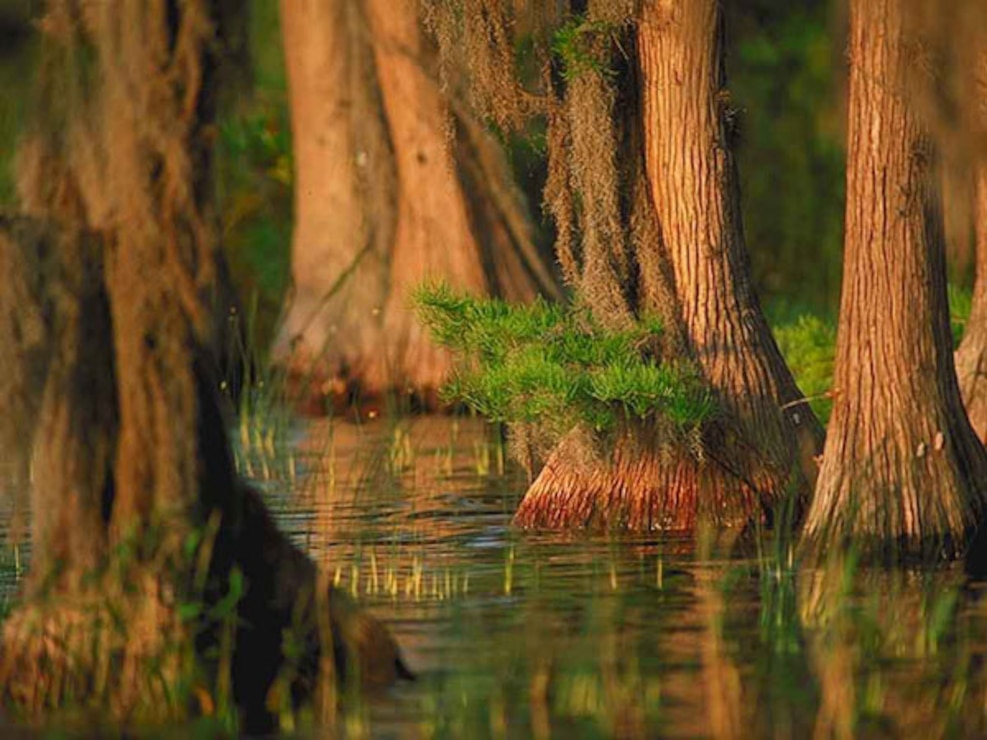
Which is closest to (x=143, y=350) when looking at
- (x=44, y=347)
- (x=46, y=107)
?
(x=44, y=347)

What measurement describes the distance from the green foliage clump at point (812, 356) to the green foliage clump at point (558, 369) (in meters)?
4.94

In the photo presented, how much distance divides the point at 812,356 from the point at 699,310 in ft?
19.9

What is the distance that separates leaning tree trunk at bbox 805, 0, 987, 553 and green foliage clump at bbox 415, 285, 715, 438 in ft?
3.22

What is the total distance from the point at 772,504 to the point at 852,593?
2.12 m

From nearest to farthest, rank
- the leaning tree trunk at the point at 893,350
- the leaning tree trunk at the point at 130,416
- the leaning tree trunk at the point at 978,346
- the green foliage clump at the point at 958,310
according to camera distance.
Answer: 1. the leaning tree trunk at the point at 130,416
2. the leaning tree trunk at the point at 893,350
3. the leaning tree trunk at the point at 978,346
4. the green foliage clump at the point at 958,310

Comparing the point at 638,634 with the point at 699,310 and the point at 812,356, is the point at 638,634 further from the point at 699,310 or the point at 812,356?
the point at 812,356

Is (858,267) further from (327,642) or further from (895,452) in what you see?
(327,642)

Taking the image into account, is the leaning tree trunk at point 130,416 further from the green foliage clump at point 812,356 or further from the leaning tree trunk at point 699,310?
the green foliage clump at point 812,356

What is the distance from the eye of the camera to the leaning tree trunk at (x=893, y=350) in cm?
1277

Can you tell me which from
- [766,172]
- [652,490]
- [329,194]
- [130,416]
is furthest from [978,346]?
[766,172]

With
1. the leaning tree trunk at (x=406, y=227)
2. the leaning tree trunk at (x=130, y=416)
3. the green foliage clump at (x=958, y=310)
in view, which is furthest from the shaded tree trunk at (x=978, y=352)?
the leaning tree trunk at (x=130, y=416)

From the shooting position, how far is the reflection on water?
30.6 ft

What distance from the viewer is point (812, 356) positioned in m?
20.0

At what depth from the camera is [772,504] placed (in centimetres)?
1406
